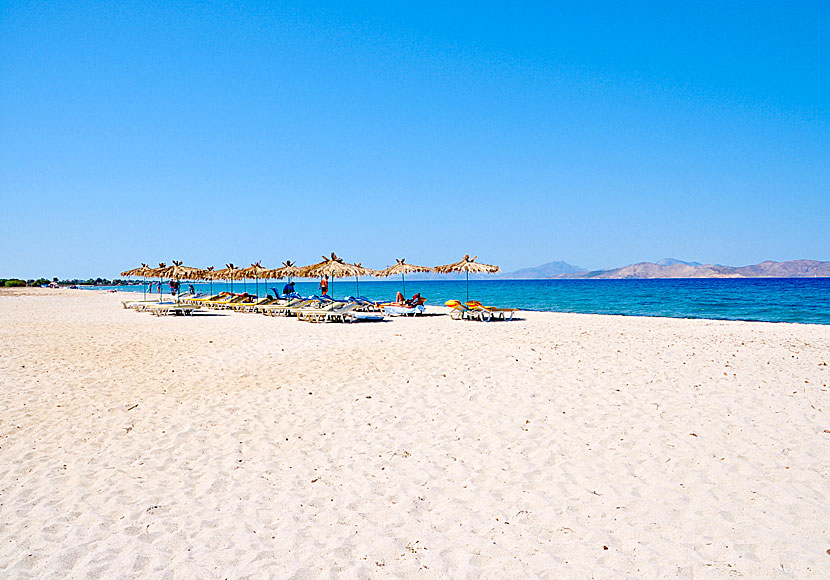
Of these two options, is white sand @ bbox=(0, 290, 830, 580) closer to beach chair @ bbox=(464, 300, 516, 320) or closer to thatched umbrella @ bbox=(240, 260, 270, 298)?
beach chair @ bbox=(464, 300, 516, 320)

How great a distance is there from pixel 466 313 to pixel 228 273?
20438 millimetres

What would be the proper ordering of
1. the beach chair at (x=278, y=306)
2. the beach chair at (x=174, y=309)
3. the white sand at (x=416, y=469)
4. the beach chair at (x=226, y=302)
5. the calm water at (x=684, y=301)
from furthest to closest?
1. the calm water at (x=684, y=301)
2. the beach chair at (x=226, y=302)
3. the beach chair at (x=174, y=309)
4. the beach chair at (x=278, y=306)
5. the white sand at (x=416, y=469)

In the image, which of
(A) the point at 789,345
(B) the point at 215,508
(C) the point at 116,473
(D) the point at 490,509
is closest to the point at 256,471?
(B) the point at 215,508

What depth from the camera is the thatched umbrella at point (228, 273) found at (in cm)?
3356

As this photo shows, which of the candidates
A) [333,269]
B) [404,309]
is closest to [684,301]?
[404,309]

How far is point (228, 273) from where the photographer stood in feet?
113

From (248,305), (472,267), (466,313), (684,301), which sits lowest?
(684,301)

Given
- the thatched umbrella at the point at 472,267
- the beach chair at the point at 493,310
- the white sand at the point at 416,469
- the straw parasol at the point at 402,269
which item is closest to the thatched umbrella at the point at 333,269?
the straw parasol at the point at 402,269

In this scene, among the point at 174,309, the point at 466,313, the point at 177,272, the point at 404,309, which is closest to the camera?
the point at 466,313

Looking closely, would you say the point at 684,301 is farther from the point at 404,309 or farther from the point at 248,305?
the point at 248,305

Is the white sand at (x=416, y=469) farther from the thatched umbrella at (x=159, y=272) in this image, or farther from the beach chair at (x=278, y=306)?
the thatched umbrella at (x=159, y=272)

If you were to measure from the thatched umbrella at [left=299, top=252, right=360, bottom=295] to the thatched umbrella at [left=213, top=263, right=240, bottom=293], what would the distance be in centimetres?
904

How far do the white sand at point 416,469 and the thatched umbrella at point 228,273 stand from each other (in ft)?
79.6

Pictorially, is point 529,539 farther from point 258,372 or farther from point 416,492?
point 258,372
